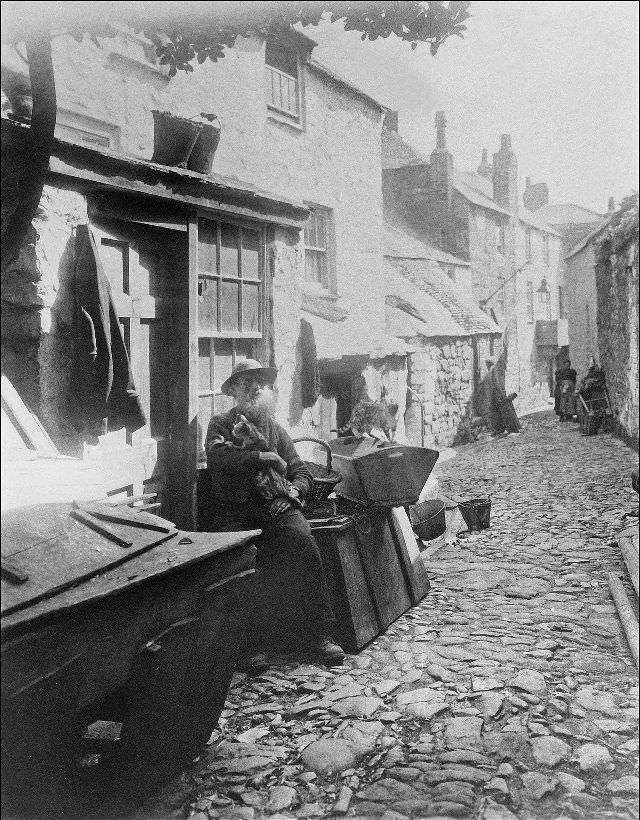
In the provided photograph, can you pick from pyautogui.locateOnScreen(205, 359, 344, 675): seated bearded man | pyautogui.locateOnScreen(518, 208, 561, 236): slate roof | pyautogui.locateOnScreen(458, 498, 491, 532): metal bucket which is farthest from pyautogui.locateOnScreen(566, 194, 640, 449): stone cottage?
pyautogui.locateOnScreen(205, 359, 344, 675): seated bearded man

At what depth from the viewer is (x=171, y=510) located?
18.5ft

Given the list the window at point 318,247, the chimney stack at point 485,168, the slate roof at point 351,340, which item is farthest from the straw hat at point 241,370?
the chimney stack at point 485,168

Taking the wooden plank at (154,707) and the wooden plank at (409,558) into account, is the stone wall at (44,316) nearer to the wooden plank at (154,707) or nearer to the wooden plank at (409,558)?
the wooden plank at (154,707)

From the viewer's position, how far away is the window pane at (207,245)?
228 inches

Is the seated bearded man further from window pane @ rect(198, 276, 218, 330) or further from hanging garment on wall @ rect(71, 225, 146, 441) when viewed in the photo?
window pane @ rect(198, 276, 218, 330)

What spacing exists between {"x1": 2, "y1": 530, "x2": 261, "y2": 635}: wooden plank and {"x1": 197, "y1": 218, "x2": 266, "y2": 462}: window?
2463 mm

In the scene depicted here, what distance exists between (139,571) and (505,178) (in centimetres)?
2515

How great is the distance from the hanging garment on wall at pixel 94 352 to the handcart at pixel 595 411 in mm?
14149

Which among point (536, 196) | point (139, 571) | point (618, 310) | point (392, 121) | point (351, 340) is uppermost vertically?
point (536, 196)

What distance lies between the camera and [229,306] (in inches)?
242

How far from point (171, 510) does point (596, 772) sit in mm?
3537

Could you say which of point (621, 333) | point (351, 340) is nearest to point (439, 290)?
point (621, 333)

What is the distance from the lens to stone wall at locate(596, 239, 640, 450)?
13602 millimetres

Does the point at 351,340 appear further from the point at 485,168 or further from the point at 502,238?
the point at 485,168
